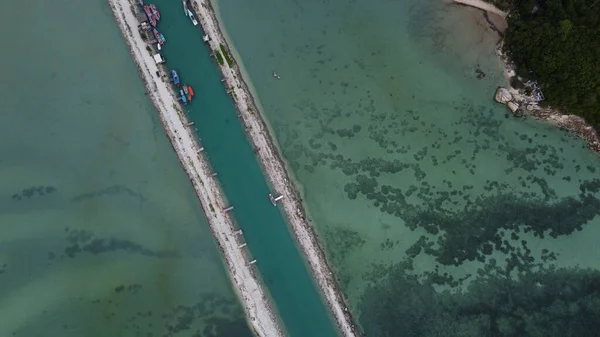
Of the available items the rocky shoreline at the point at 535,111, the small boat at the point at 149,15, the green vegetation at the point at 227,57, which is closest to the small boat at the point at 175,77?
the green vegetation at the point at 227,57

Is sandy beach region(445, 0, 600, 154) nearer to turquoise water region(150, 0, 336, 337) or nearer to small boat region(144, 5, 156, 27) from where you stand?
turquoise water region(150, 0, 336, 337)

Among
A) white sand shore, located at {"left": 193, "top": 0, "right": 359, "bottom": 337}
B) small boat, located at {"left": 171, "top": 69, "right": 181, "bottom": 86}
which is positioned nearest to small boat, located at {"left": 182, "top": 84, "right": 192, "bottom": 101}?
small boat, located at {"left": 171, "top": 69, "right": 181, "bottom": 86}

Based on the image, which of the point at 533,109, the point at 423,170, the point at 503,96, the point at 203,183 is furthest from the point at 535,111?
the point at 203,183

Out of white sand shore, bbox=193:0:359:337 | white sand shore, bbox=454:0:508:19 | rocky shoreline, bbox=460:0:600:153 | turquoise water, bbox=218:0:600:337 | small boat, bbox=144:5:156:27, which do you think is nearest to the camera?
turquoise water, bbox=218:0:600:337

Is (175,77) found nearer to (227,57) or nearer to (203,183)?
(227,57)

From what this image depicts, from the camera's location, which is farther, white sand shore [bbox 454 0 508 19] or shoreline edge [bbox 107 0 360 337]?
white sand shore [bbox 454 0 508 19]


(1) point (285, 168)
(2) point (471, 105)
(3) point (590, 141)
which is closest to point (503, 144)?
(2) point (471, 105)

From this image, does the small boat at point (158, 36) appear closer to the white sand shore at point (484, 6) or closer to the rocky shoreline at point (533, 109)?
the white sand shore at point (484, 6)
